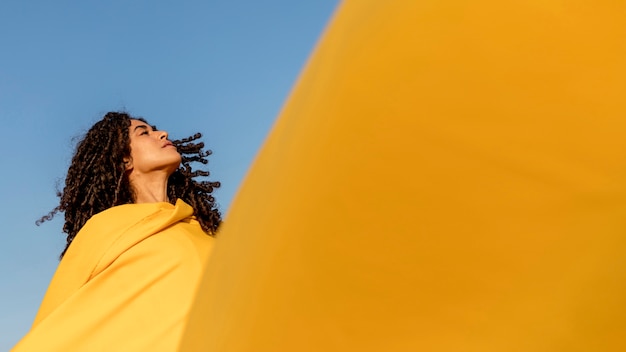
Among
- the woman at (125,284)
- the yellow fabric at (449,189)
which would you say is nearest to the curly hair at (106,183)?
the woman at (125,284)

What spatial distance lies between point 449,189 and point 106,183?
13.2 ft

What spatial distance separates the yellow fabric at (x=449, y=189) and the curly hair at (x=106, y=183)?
3594 mm

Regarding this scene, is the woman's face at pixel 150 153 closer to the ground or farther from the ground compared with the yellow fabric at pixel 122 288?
farther from the ground

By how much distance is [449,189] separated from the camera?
0.75m

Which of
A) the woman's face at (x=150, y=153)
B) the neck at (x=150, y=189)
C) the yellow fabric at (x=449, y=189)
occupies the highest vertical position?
the woman's face at (x=150, y=153)

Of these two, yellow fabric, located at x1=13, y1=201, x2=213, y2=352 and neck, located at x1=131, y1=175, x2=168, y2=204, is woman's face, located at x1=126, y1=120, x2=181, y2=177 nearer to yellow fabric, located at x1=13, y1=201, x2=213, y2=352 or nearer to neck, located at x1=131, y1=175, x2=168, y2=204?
neck, located at x1=131, y1=175, x2=168, y2=204

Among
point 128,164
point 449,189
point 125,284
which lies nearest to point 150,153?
point 128,164

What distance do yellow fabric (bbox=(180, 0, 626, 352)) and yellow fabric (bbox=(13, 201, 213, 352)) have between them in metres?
2.46

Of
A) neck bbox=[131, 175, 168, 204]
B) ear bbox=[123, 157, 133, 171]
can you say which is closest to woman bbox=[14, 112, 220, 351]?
neck bbox=[131, 175, 168, 204]

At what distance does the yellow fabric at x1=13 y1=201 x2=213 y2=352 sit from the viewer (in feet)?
10.3

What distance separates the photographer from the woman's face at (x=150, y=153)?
443 cm

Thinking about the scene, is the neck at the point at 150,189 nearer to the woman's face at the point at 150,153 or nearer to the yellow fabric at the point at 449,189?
the woman's face at the point at 150,153

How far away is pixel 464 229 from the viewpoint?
762mm

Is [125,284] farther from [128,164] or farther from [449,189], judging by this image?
[449,189]
